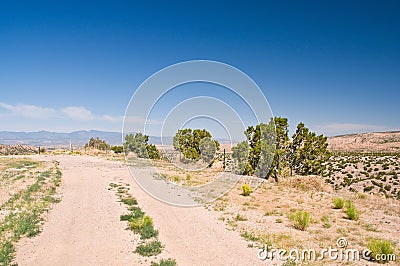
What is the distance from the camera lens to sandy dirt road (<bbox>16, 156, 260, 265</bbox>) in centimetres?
654

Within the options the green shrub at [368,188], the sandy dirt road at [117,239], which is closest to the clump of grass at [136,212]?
the sandy dirt road at [117,239]

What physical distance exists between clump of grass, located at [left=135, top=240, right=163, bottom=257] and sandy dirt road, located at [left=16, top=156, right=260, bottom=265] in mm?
154

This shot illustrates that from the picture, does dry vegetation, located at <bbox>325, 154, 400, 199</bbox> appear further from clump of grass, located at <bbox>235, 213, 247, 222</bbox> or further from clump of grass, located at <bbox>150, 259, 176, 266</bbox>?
clump of grass, located at <bbox>150, 259, 176, 266</bbox>

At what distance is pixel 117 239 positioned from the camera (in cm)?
780

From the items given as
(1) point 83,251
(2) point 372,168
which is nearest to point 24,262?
(1) point 83,251

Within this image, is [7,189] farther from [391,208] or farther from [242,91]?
[391,208]

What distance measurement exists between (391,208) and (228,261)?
35.0ft

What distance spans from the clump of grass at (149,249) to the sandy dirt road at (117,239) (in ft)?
0.50

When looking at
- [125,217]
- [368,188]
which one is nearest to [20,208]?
[125,217]

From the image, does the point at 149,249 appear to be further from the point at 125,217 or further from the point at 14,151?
the point at 14,151

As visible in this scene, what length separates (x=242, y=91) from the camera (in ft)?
47.3

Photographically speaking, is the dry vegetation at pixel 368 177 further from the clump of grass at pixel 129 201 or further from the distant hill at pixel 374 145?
the distant hill at pixel 374 145

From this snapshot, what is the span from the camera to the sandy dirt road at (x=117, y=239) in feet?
21.4

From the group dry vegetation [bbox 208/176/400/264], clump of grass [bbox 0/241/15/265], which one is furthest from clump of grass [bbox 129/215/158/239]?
clump of grass [bbox 0/241/15/265]
